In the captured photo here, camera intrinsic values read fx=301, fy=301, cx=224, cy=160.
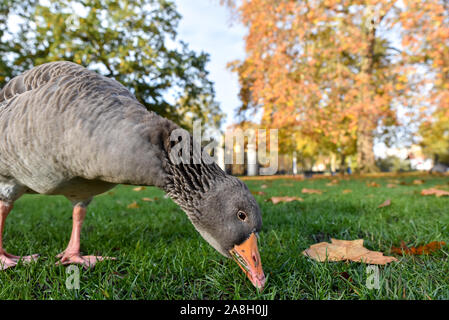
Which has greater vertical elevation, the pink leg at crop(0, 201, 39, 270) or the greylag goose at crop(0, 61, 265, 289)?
the greylag goose at crop(0, 61, 265, 289)

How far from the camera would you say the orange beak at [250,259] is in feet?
6.86

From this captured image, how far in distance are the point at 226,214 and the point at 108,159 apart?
100 centimetres

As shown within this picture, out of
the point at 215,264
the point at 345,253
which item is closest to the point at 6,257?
the point at 215,264

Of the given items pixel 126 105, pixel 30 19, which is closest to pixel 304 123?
pixel 126 105

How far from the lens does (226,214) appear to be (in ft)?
7.35

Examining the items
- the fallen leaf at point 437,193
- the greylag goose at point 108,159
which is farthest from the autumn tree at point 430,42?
the greylag goose at point 108,159

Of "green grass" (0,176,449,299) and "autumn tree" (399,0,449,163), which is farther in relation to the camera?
"autumn tree" (399,0,449,163)

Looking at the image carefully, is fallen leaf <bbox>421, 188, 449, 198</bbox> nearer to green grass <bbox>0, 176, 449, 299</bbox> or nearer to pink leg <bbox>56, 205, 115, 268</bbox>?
green grass <bbox>0, 176, 449, 299</bbox>

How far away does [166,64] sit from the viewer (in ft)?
54.3

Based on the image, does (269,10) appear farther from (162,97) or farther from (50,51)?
(50,51)

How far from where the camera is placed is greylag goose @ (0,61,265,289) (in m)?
2.25

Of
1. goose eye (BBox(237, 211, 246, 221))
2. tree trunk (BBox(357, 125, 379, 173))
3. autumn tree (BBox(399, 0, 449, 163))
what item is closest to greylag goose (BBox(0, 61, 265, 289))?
goose eye (BBox(237, 211, 246, 221))

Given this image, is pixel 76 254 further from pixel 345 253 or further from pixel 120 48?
pixel 120 48

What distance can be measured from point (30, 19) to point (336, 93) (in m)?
16.2
